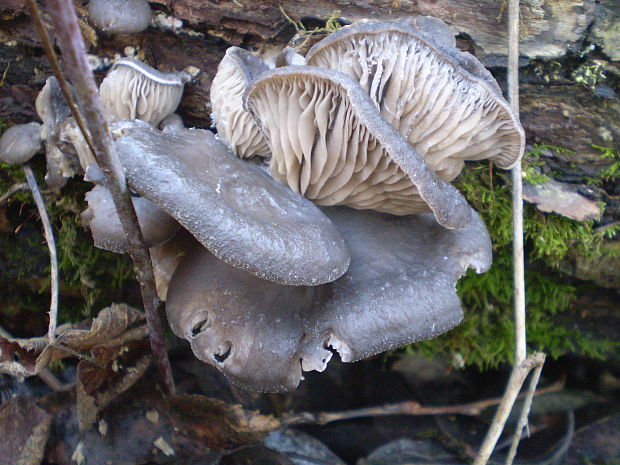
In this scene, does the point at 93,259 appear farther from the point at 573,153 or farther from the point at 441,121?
the point at 573,153

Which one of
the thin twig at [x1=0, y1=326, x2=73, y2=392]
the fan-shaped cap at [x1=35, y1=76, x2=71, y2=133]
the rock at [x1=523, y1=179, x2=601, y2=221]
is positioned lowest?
the thin twig at [x1=0, y1=326, x2=73, y2=392]

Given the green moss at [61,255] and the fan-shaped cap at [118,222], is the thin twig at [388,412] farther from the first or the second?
the fan-shaped cap at [118,222]

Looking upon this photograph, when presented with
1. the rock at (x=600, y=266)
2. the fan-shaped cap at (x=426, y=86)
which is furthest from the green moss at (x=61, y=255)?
the rock at (x=600, y=266)

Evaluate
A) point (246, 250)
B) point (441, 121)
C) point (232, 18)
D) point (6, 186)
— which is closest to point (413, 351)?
point (441, 121)

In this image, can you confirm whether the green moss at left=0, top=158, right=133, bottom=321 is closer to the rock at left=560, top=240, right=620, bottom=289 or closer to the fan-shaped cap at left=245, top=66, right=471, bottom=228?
the fan-shaped cap at left=245, top=66, right=471, bottom=228

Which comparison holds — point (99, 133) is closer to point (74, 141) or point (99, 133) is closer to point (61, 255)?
point (74, 141)

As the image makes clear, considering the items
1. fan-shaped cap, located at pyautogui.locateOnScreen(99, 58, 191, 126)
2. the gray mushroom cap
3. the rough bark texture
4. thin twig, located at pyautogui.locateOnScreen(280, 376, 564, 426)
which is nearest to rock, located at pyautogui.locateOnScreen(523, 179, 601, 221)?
the rough bark texture
